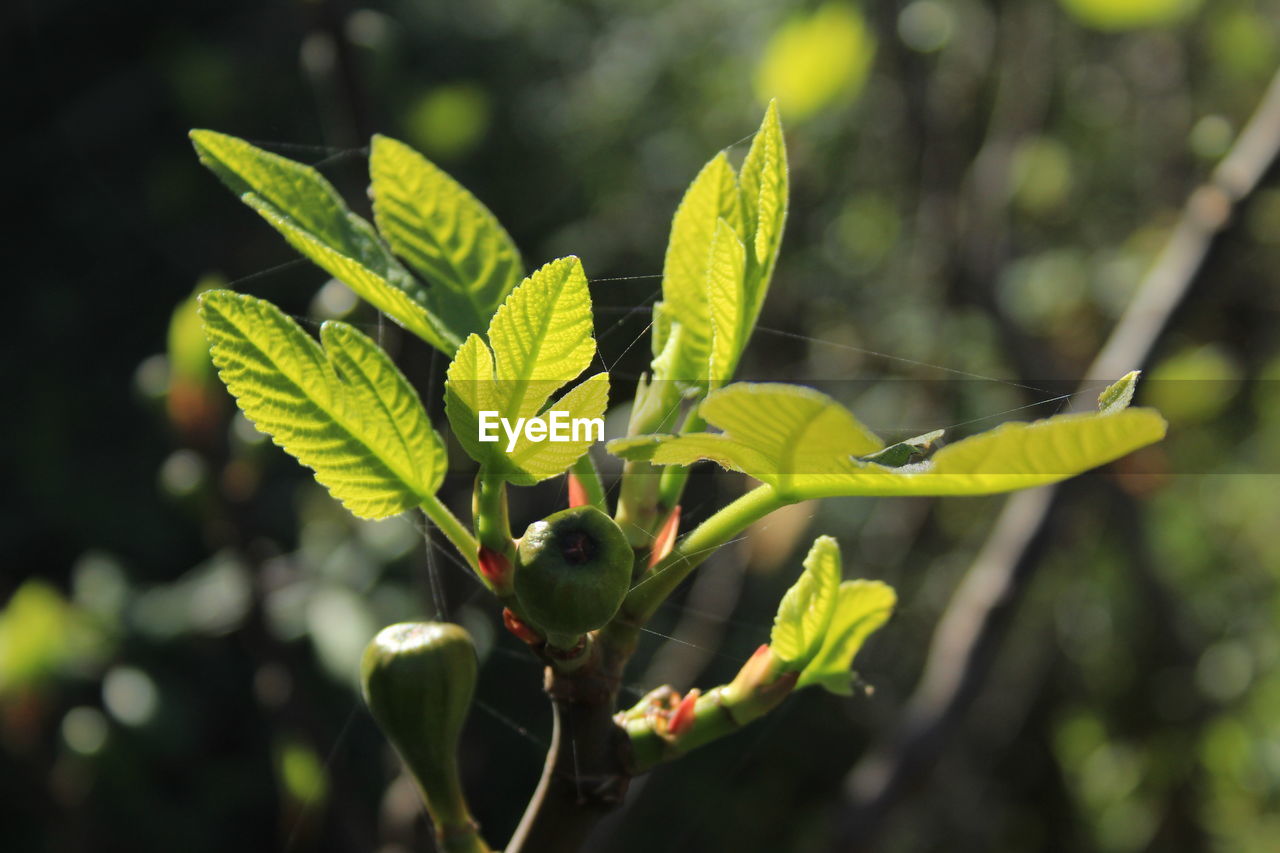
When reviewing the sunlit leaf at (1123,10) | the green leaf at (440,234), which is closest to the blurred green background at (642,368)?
the sunlit leaf at (1123,10)

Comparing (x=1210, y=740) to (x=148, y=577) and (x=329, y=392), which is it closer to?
(x=329, y=392)

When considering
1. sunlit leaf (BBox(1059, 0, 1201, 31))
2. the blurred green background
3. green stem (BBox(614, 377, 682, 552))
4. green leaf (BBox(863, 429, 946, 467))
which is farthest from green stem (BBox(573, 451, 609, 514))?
sunlit leaf (BBox(1059, 0, 1201, 31))

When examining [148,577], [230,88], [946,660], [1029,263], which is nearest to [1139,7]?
[946,660]

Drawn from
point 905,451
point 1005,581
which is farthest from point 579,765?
point 1005,581

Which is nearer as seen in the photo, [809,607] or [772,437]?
[772,437]

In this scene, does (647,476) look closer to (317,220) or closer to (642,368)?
(317,220)

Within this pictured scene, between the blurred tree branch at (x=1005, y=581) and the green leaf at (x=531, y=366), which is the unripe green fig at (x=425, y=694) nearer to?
the green leaf at (x=531, y=366)
